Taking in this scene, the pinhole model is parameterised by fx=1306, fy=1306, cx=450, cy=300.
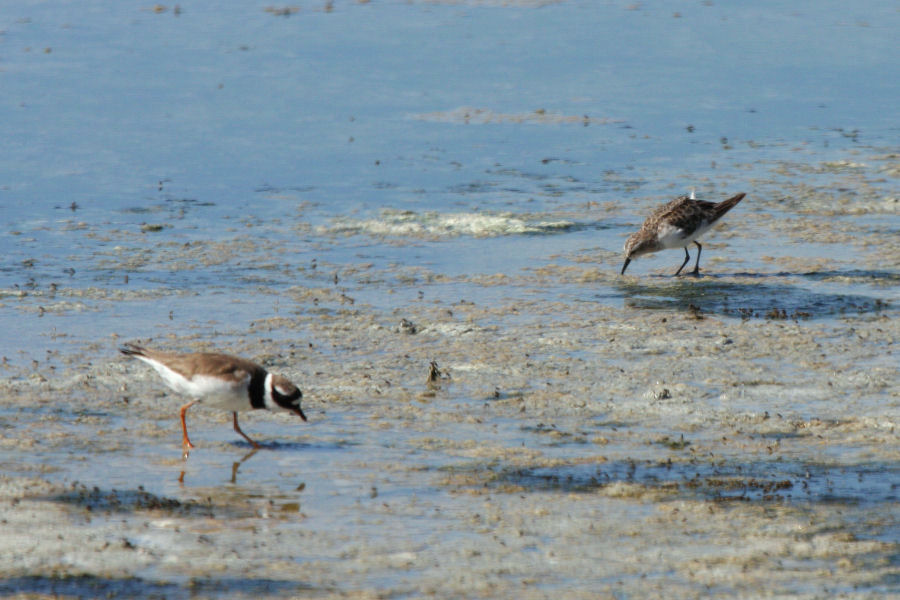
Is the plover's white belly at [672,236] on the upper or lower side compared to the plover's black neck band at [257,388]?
upper

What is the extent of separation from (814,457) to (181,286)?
24.3 feet

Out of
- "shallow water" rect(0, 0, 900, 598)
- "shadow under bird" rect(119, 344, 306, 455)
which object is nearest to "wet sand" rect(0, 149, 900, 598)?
"shallow water" rect(0, 0, 900, 598)

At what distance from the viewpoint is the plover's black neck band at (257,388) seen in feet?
31.6

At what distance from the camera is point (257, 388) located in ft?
31.7

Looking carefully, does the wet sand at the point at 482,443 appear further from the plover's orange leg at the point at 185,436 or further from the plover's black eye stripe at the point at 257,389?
the plover's black eye stripe at the point at 257,389

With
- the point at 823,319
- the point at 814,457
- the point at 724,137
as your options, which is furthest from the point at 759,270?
the point at 724,137

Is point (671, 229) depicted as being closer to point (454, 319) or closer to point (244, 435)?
point (454, 319)

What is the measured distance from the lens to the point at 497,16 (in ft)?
107

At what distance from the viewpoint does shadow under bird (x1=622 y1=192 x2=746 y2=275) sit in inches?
595

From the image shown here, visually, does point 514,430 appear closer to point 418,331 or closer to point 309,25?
point 418,331

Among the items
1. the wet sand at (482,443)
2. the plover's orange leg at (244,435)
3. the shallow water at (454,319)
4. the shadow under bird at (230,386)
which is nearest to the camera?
the wet sand at (482,443)

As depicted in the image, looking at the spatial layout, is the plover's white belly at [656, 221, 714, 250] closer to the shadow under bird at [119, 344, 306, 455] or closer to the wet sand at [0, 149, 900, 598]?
the wet sand at [0, 149, 900, 598]

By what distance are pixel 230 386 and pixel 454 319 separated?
13.1 feet

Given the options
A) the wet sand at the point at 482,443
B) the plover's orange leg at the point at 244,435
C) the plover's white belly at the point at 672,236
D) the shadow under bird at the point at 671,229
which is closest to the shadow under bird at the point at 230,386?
the plover's orange leg at the point at 244,435
